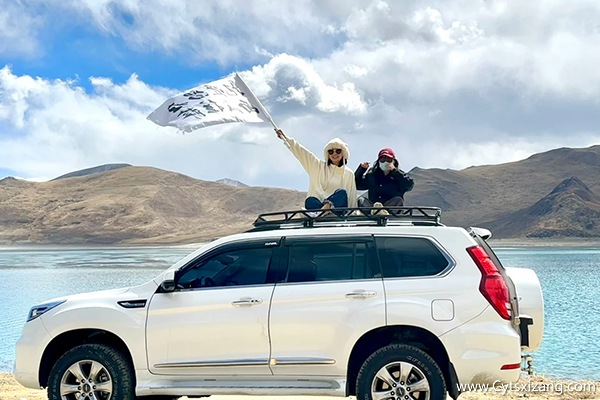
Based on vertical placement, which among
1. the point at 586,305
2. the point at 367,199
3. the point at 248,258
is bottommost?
the point at 586,305

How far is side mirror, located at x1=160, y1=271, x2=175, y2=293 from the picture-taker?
6.05 m

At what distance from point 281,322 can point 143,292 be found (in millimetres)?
1358

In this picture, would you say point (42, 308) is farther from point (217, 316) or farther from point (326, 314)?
point (326, 314)

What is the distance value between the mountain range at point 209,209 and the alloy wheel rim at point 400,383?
117m

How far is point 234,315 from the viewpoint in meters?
5.83

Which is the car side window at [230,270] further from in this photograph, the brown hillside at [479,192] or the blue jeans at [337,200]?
the brown hillside at [479,192]

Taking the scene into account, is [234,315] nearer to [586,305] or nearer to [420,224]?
[420,224]

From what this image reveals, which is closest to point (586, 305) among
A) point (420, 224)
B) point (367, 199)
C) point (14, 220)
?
point (367, 199)

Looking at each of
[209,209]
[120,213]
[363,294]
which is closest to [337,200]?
[363,294]

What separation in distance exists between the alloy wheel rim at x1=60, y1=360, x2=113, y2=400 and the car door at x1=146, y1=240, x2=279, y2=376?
1.67 feet

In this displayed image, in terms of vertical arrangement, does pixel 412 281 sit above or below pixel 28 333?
above

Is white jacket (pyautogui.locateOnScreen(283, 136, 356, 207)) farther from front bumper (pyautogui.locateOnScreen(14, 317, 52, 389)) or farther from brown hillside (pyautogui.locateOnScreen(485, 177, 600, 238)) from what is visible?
brown hillside (pyautogui.locateOnScreen(485, 177, 600, 238))

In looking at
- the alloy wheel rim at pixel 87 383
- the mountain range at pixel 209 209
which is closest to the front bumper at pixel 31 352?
the alloy wheel rim at pixel 87 383

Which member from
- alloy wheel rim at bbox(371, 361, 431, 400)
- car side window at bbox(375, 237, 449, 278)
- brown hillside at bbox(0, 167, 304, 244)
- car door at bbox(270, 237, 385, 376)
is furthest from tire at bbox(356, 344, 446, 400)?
brown hillside at bbox(0, 167, 304, 244)
